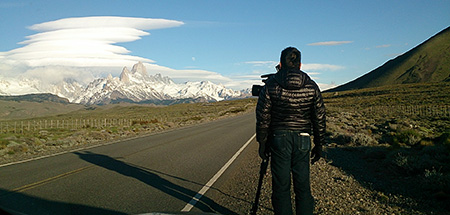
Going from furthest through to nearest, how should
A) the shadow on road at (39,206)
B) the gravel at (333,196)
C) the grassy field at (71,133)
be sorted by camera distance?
1. the grassy field at (71,133)
2. the gravel at (333,196)
3. the shadow on road at (39,206)

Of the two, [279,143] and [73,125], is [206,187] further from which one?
[73,125]

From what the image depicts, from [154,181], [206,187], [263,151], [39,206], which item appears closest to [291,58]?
[263,151]

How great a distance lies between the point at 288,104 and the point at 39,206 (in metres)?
4.29

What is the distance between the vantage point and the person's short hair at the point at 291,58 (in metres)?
4.40

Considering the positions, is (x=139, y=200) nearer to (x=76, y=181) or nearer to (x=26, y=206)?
(x=26, y=206)

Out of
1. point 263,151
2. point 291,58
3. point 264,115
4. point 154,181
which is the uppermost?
point 291,58

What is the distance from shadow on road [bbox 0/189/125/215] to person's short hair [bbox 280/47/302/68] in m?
3.30

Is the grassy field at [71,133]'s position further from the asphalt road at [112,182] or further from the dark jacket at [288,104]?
the dark jacket at [288,104]

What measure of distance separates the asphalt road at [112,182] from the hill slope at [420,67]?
472ft

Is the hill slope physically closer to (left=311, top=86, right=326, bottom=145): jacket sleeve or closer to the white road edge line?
the white road edge line

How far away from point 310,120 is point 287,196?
102 cm

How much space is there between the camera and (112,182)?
720 centimetres

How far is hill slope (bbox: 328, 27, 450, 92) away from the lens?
139 meters

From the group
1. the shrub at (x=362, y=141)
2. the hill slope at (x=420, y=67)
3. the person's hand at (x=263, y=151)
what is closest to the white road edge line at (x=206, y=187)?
the person's hand at (x=263, y=151)
